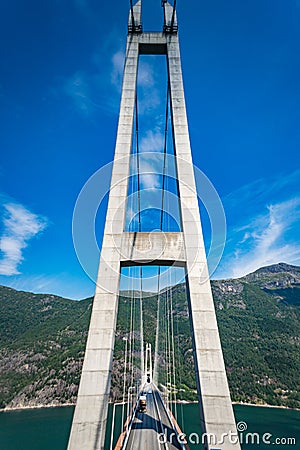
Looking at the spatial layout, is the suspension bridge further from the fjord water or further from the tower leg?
the fjord water

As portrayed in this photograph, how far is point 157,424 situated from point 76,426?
48.5ft

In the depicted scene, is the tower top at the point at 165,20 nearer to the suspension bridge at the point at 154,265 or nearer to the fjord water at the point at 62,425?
the suspension bridge at the point at 154,265

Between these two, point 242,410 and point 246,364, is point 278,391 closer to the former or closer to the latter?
point 246,364

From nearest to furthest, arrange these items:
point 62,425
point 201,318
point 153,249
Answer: point 201,318 < point 153,249 < point 62,425

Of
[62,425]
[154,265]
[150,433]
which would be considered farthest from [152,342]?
[154,265]

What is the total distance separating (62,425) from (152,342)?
32411mm

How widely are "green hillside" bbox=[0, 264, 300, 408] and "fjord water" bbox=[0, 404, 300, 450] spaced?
616 centimetres

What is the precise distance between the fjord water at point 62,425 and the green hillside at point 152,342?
6164 millimetres

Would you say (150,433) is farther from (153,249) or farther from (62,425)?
(62,425)

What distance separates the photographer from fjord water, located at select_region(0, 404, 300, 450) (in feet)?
123

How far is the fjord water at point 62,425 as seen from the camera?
123 feet

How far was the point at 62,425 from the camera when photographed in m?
46.3

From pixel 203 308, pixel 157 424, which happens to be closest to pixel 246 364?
pixel 157 424

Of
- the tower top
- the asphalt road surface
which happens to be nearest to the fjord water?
the asphalt road surface
